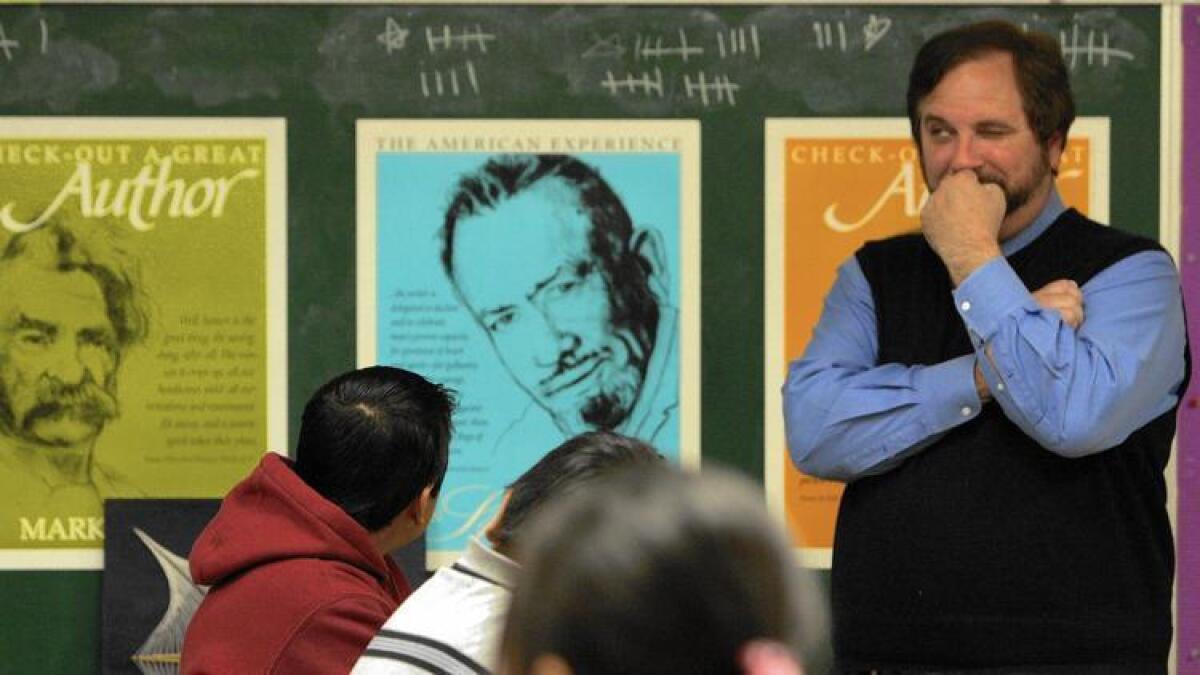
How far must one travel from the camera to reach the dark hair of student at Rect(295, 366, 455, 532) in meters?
2.74

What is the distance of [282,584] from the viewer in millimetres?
2590

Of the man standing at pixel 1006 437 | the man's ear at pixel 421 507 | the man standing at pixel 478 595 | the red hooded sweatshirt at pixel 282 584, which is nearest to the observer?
the man standing at pixel 478 595

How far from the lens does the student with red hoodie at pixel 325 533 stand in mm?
2553

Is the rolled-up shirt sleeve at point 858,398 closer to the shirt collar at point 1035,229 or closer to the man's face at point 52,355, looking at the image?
the shirt collar at point 1035,229

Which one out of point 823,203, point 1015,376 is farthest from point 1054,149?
point 823,203

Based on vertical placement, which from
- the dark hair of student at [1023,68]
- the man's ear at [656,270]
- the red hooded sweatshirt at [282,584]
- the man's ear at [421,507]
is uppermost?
the dark hair of student at [1023,68]

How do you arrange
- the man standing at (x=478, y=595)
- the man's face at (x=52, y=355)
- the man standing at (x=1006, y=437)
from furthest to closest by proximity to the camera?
the man's face at (x=52, y=355)
the man standing at (x=1006, y=437)
the man standing at (x=478, y=595)

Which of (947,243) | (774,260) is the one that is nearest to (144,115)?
(774,260)

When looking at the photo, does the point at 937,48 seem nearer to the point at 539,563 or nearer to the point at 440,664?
the point at 440,664

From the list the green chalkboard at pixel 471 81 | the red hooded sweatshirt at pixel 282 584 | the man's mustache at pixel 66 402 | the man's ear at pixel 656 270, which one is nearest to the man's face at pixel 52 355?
the man's mustache at pixel 66 402

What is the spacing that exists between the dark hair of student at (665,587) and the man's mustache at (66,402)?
107 inches

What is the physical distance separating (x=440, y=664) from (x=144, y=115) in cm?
190

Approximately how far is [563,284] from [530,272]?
7cm

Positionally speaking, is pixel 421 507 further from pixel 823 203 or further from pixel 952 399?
pixel 823 203
